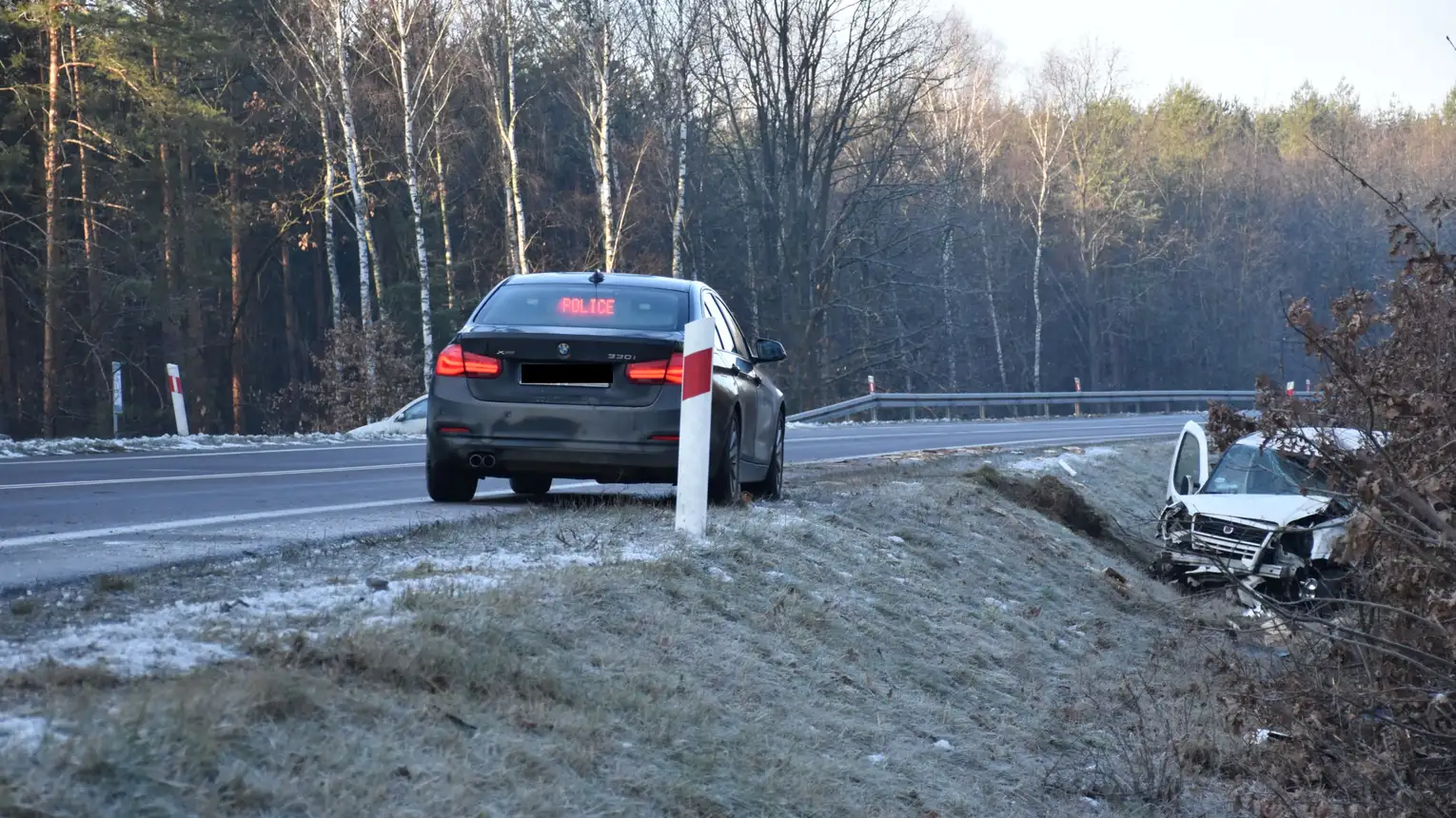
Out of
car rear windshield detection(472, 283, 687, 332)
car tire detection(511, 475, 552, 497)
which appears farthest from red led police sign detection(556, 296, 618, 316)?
car tire detection(511, 475, 552, 497)

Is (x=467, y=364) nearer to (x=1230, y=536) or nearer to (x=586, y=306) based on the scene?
(x=586, y=306)

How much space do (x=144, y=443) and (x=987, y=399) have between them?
28515mm

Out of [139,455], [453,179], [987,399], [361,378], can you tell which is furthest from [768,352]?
[453,179]

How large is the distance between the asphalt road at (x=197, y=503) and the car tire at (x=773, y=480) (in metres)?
1.29

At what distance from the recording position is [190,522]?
28.1ft

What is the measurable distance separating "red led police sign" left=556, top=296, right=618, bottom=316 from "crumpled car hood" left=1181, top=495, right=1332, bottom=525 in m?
6.34

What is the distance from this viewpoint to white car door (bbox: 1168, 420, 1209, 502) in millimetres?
15409

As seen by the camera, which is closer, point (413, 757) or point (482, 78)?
point (413, 757)

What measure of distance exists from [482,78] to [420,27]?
215cm

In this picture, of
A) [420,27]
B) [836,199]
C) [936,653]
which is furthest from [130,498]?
[836,199]

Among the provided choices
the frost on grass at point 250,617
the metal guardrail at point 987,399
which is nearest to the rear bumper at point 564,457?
the frost on grass at point 250,617

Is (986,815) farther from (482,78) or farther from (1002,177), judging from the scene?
(1002,177)

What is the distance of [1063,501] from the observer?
18.1 metres

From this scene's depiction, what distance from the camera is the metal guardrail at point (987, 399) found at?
3409cm
